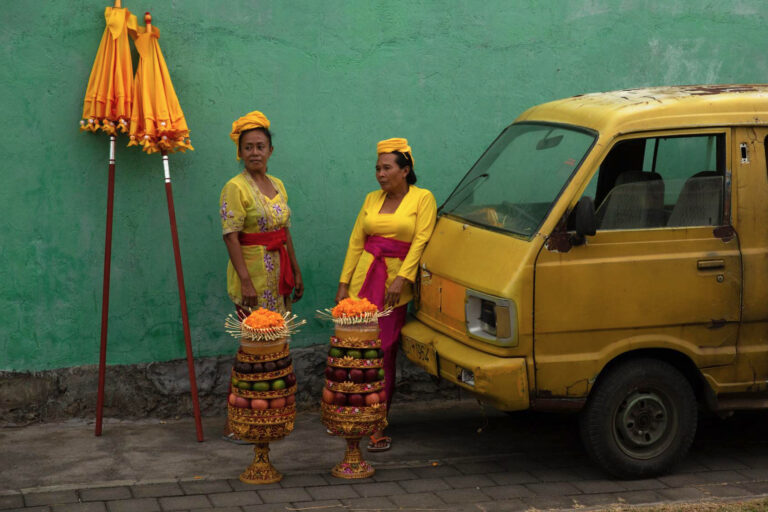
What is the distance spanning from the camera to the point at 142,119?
683 cm

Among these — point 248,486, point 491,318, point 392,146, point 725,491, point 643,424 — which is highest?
point 392,146

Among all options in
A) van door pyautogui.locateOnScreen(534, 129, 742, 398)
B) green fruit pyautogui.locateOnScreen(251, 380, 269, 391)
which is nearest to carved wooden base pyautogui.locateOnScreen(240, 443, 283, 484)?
green fruit pyautogui.locateOnScreen(251, 380, 269, 391)

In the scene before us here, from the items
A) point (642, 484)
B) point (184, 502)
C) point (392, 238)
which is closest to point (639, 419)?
point (642, 484)

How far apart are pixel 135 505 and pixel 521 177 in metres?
3.02

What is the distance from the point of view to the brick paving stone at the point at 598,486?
237 inches

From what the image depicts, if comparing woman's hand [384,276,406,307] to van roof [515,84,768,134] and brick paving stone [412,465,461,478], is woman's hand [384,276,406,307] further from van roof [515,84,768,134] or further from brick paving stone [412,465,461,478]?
van roof [515,84,768,134]

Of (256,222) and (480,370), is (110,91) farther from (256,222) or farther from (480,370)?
(480,370)

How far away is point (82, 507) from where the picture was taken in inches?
222

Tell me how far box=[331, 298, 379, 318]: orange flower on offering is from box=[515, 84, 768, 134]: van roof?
168 cm

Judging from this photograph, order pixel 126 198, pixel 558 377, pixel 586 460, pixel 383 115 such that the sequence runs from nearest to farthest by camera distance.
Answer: pixel 558 377
pixel 586 460
pixel 126 198
pixel 383 115

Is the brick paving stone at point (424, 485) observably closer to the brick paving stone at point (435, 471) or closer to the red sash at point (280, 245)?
the brick paving stone at point (435, 471)

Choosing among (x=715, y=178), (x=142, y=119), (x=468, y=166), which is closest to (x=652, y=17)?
(x=468, y=166)

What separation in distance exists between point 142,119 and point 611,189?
307 cm

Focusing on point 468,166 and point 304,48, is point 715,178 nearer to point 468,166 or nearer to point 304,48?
point 468,166
